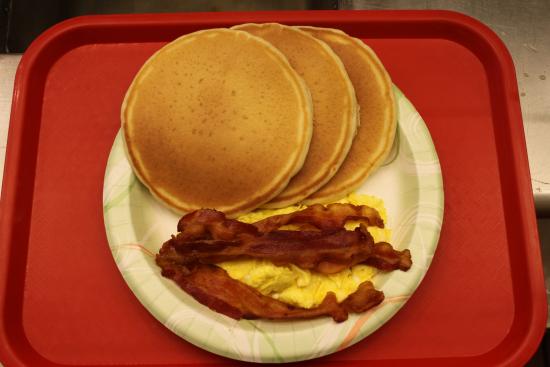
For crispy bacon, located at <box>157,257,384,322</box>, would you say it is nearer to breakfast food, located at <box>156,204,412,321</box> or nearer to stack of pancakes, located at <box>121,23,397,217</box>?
breakfast food, located at <box>156,204,412,321</box>

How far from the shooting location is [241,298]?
4.65 feet

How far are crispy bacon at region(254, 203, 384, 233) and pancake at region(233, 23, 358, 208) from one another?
54mm

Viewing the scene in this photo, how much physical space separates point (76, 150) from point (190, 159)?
49 centimetres

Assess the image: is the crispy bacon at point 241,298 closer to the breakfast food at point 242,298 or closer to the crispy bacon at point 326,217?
the breakfast food at point 242,298

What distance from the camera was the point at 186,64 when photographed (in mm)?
1605

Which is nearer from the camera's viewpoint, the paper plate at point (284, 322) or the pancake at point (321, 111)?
the paper plate at point (284, 322)

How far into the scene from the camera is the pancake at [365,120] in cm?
156

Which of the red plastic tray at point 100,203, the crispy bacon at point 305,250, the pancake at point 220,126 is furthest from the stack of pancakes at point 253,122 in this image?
the red plastic tray at point 100,203

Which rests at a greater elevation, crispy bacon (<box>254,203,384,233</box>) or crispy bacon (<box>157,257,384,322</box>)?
crispy bacon (<box>254,203,384,233</box>)

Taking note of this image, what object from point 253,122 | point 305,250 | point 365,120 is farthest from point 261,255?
point 365,120


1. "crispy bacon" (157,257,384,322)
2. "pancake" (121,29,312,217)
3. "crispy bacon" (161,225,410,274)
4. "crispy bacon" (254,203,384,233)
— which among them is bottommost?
"crispy bacon" (157,257,384,322)

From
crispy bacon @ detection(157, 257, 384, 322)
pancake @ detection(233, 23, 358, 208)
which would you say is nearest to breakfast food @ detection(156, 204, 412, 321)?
crispy bacon @ detection(157, 257, 384, 322)

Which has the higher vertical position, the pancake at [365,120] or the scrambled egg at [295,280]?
the pancake at [365,120]

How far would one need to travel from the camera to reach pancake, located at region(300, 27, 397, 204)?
1556 millimetres
